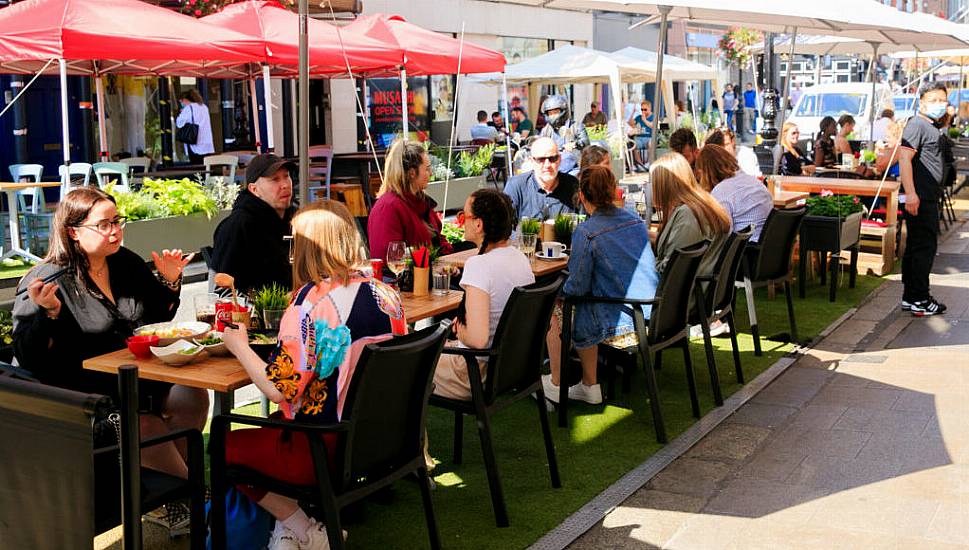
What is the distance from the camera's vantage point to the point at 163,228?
10695 mm

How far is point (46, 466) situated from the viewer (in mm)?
2768

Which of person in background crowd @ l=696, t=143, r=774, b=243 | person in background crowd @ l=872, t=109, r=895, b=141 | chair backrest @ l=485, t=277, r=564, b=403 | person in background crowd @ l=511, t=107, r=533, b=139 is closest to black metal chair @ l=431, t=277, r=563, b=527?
chair backrest @ l=485, t=277, r=564, b=403

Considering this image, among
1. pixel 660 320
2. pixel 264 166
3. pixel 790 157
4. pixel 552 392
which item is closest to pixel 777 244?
pixel 660 320

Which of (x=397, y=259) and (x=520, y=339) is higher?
(x=397, y=259)

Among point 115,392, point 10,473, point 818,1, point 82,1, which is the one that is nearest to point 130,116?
point 82,1

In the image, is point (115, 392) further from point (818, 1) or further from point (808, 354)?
point (818, 1)

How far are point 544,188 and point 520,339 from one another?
3.32m

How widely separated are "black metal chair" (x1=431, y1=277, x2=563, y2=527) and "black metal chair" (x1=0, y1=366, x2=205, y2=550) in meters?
1.75

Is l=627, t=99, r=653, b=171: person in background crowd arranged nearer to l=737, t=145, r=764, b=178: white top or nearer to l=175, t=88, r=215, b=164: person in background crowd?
l=175, t=88, r=215, b=164: person in background crowd

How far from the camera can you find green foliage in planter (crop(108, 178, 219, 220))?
10.6 meters

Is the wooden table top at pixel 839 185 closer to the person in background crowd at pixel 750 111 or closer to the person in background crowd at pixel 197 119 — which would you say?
the person in background crowd at pixel 197 119

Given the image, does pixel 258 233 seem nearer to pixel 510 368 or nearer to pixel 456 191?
pixel 510 368

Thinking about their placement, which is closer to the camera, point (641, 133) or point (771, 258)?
point (771, 258)

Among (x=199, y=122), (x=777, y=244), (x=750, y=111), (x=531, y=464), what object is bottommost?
(x=531, y=464)
